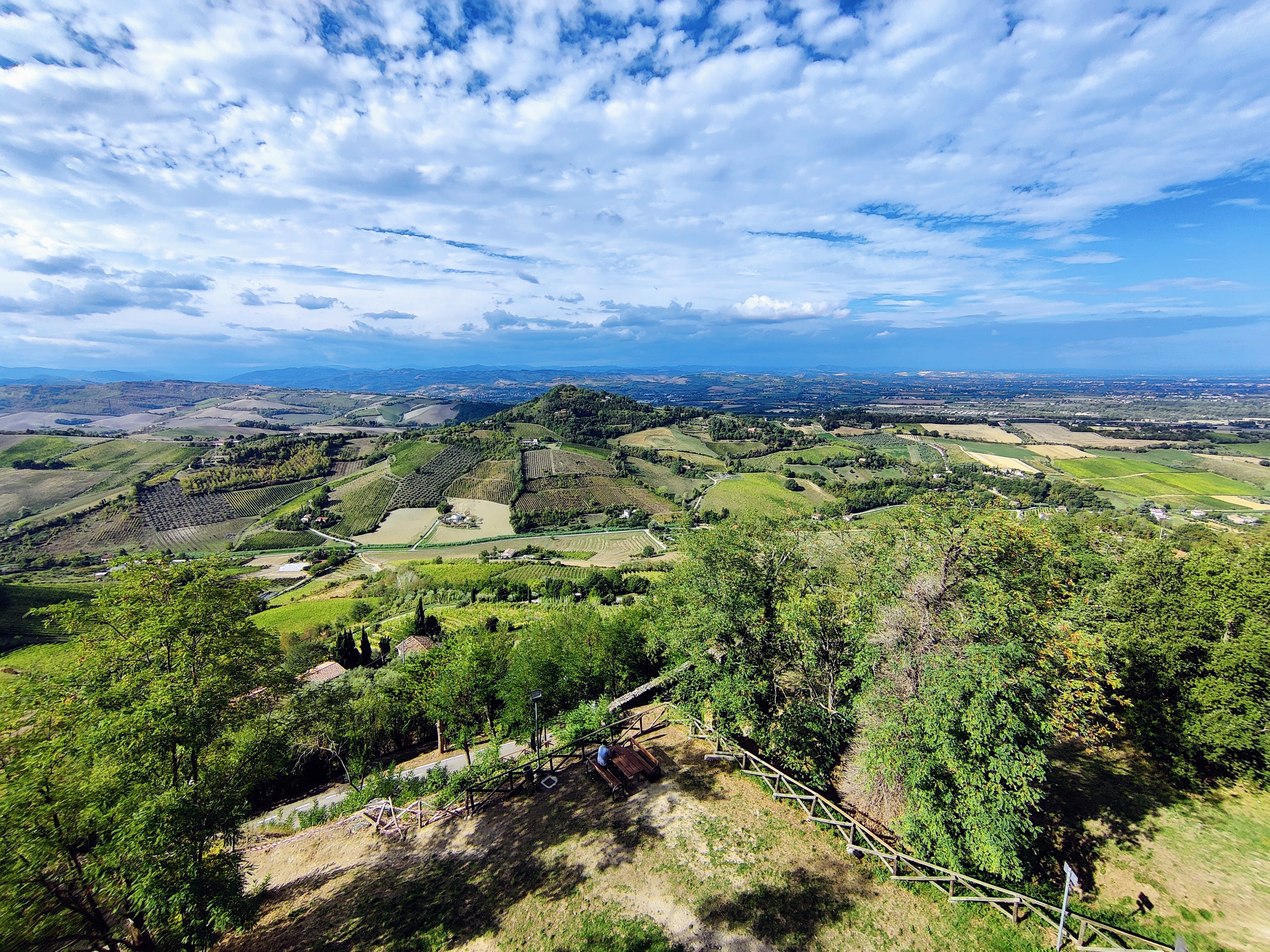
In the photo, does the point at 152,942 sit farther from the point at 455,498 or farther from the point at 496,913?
the point at 455,498

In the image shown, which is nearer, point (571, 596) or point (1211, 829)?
point (1211, 829)

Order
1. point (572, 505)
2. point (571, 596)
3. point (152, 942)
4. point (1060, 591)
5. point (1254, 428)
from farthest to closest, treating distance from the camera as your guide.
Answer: point (1254, 428), point (572, 505), point (571, 596), point (1060, 591), point (152, 942)

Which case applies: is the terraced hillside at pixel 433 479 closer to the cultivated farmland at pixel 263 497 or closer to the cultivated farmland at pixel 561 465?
the cultivated farmland at pixel 561 465

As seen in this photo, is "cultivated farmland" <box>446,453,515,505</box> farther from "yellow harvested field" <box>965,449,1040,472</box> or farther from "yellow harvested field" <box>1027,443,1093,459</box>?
"yellow harvested field" <box>1027,443,1093,459</box>

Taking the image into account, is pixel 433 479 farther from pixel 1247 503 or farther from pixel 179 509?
pixel 1247 503

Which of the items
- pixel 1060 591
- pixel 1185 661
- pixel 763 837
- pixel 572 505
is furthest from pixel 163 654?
pixel 572 505

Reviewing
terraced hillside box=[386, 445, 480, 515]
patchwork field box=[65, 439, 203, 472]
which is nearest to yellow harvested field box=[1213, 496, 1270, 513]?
terraced hillside box=[386, 445, 480, 515]
